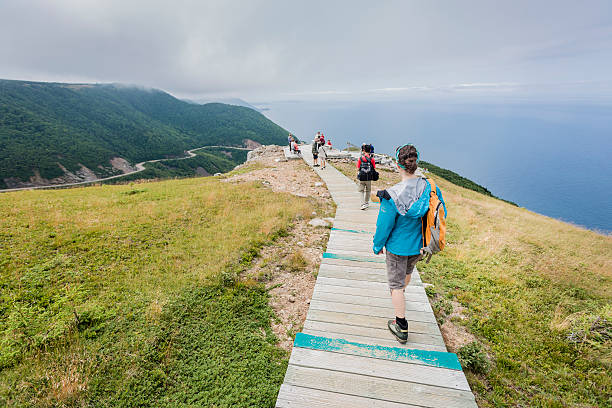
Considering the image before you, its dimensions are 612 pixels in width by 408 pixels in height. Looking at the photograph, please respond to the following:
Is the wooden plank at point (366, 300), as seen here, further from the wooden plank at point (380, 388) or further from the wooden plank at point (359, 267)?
the wooden plank at point (380, 388)

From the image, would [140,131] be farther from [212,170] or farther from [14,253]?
[14,253]

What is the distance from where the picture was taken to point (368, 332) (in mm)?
4344

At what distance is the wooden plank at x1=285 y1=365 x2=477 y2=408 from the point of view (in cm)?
320

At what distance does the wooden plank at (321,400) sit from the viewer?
3.14m

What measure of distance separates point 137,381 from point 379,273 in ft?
16.6

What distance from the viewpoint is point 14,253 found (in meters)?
6.89

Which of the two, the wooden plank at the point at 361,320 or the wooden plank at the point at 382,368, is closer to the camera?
the wooden plank at the point at 382,368

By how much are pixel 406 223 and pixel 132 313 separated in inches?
229

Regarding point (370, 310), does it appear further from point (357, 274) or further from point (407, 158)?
point (407, 158)

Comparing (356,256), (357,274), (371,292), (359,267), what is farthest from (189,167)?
(371,292)

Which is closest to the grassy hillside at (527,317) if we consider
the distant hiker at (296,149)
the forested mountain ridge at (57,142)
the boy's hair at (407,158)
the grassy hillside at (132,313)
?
the boy's hair at (407,158)

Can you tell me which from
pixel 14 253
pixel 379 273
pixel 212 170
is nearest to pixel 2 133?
pixel 212 170

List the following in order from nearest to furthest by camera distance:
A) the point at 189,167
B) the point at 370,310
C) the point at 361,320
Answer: the point at 361,320 < the point at 370,310 < the point at 189,167

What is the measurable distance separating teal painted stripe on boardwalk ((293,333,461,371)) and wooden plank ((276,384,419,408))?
65 centimetres
